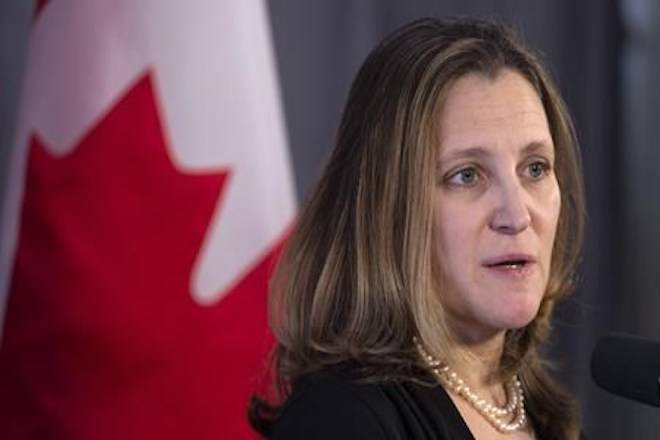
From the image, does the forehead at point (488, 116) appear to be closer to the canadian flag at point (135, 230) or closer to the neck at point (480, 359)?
the neck at point (480, 359)

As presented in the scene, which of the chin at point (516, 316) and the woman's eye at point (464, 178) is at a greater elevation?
the woman's eye at point (464, 178)

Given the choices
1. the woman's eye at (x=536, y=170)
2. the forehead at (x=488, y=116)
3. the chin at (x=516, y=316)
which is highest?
the forehead at (x=488, y=116)

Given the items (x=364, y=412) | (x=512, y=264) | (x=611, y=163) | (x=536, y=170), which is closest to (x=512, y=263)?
(x=512, y=264)

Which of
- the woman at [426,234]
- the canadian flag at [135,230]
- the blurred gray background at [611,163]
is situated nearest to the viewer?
the woman at [426,234]

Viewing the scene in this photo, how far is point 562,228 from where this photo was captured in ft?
4.47

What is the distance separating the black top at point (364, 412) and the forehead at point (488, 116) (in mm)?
231

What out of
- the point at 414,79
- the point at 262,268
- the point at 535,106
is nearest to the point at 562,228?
the point at 535,106

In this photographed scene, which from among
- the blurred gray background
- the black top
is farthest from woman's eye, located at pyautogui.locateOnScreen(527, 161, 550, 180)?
the blurred gray background

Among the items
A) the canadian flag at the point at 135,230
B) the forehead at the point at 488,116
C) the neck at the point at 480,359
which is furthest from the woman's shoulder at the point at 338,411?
the canadian flag at the point at 135,230

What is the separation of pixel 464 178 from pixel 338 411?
259 mm

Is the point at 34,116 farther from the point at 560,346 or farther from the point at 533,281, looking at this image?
the point at 560,346

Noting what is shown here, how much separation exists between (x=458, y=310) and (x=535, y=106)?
8.8 inches

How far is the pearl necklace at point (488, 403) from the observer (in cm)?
116

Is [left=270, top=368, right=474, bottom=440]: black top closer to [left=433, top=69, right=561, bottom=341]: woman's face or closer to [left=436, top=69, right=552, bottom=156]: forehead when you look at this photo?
[left=433, top=69, right=561, bottom=341]: woman's face
